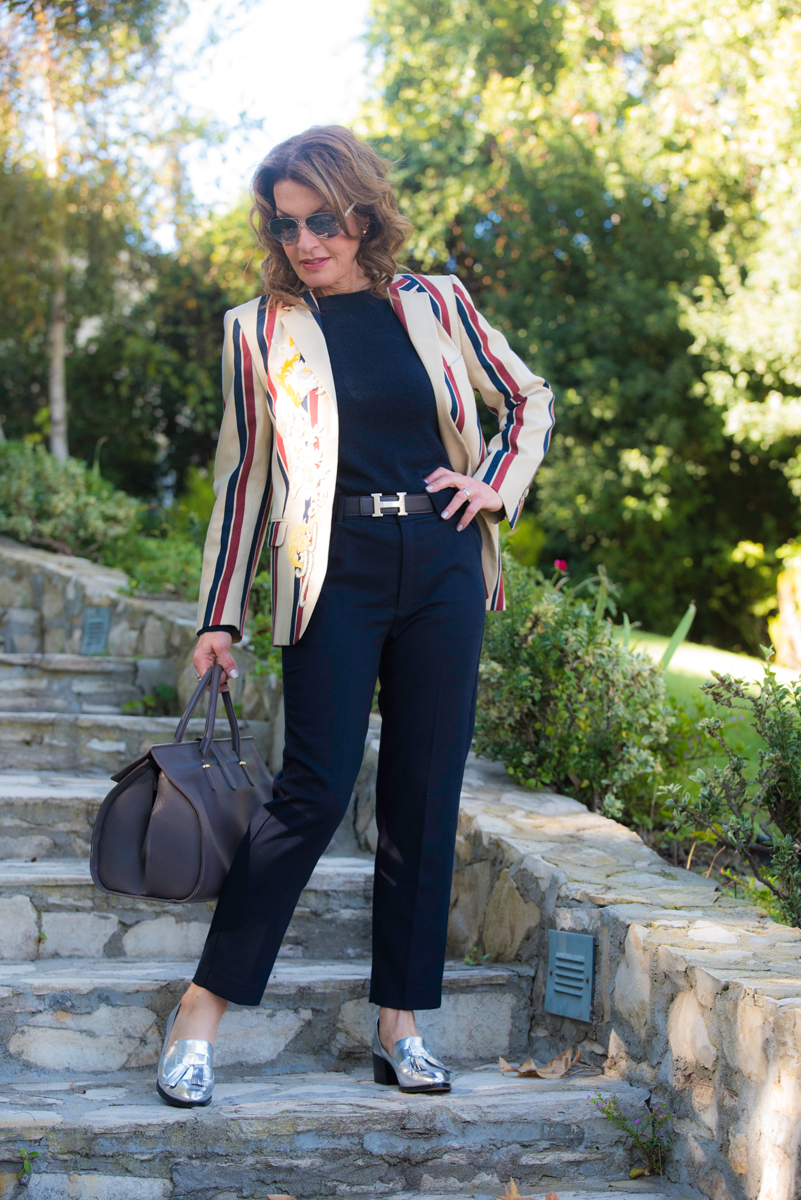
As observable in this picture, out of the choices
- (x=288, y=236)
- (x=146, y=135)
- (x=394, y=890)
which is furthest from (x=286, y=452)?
(x=146, y=135)

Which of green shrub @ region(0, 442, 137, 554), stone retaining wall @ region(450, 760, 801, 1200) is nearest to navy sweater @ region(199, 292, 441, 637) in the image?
stone retaining wall @ region(450, 760, 801, 1200)

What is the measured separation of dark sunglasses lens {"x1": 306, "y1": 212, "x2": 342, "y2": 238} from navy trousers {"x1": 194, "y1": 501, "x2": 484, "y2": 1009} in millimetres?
533

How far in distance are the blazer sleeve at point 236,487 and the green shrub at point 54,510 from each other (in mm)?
5136

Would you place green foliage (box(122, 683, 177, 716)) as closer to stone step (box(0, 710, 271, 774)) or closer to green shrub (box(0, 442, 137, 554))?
stone step (box(0, 710, 271, 774))

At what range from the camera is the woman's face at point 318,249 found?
5.91ft

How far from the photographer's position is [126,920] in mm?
2443

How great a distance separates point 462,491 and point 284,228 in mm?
587

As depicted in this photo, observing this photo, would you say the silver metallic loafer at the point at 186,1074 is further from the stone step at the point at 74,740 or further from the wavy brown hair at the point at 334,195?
the stone step at the point at 74,740

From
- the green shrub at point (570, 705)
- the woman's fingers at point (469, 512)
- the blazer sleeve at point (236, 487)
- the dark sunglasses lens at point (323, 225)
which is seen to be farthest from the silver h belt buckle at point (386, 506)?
the green shrub at point (570, 705)

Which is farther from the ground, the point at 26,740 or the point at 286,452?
the point at 286,452

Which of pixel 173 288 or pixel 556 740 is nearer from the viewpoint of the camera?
pixel 556 740

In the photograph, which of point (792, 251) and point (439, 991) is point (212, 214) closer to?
point (792, 251)

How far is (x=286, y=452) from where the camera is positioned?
70.6 inches

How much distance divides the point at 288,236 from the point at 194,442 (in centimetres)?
1088
